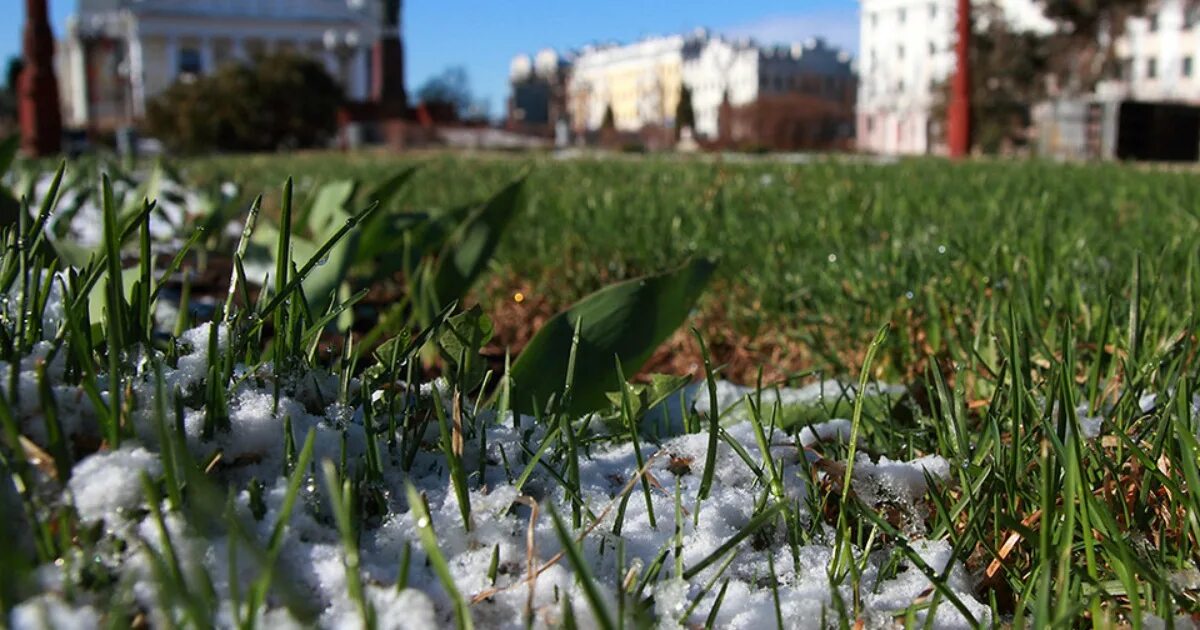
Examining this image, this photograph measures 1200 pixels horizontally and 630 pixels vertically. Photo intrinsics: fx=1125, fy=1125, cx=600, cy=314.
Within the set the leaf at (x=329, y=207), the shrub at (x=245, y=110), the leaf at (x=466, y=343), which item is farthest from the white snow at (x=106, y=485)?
the shrub at (x=245, y=110)

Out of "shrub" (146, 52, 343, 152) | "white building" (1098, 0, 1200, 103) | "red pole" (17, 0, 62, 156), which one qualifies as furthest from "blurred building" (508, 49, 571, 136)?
"red pole" (17, 0, 62, 156)

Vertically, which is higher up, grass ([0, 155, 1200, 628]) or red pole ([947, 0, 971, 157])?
red pole ([947, 0, 971, 157])

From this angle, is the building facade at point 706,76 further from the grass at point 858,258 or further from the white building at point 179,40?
the grass at point 858,258

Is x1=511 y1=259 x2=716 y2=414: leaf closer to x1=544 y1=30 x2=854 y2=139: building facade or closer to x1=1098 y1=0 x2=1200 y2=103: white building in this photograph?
x1=1098 y1=0 x2=1200 y2=103: white building

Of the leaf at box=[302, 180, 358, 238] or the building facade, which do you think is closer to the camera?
the leaf at box=[302, 180, 358, 238]

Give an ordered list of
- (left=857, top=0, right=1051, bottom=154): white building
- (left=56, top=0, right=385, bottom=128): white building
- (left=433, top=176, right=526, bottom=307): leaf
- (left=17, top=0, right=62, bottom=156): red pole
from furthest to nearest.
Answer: (left=56, top=0, right=385, bottom=128): white building, (left=857, top=0, right=1051, bottom=154): white building, (left=17, top=0, right=62, bottom=156): red pole, (left=433, top=176, right=526, bottom=307): leaf

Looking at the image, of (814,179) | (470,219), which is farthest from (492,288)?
(814,179)
